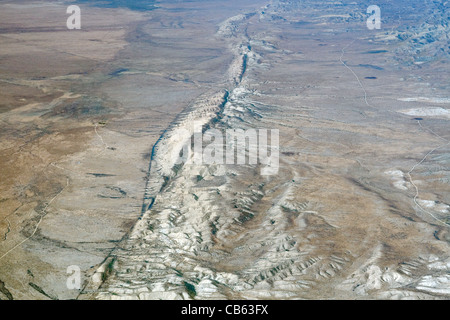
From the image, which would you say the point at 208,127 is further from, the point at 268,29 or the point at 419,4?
the point at 419,4

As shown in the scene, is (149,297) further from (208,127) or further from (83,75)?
(83,75)

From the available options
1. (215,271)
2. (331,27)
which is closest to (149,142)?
(215,271)

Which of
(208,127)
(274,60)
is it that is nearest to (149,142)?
(208,127)

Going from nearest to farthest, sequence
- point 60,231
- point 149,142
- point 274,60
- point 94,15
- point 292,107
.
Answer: point 60,231 → point 149,142 → point 292,107 → point 274,60 → point 94,15

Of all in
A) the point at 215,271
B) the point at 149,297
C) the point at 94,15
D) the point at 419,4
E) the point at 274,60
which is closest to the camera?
the point at 149,297

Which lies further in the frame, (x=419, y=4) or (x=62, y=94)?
(x=419, y=4)

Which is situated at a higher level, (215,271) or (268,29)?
(268,29)
